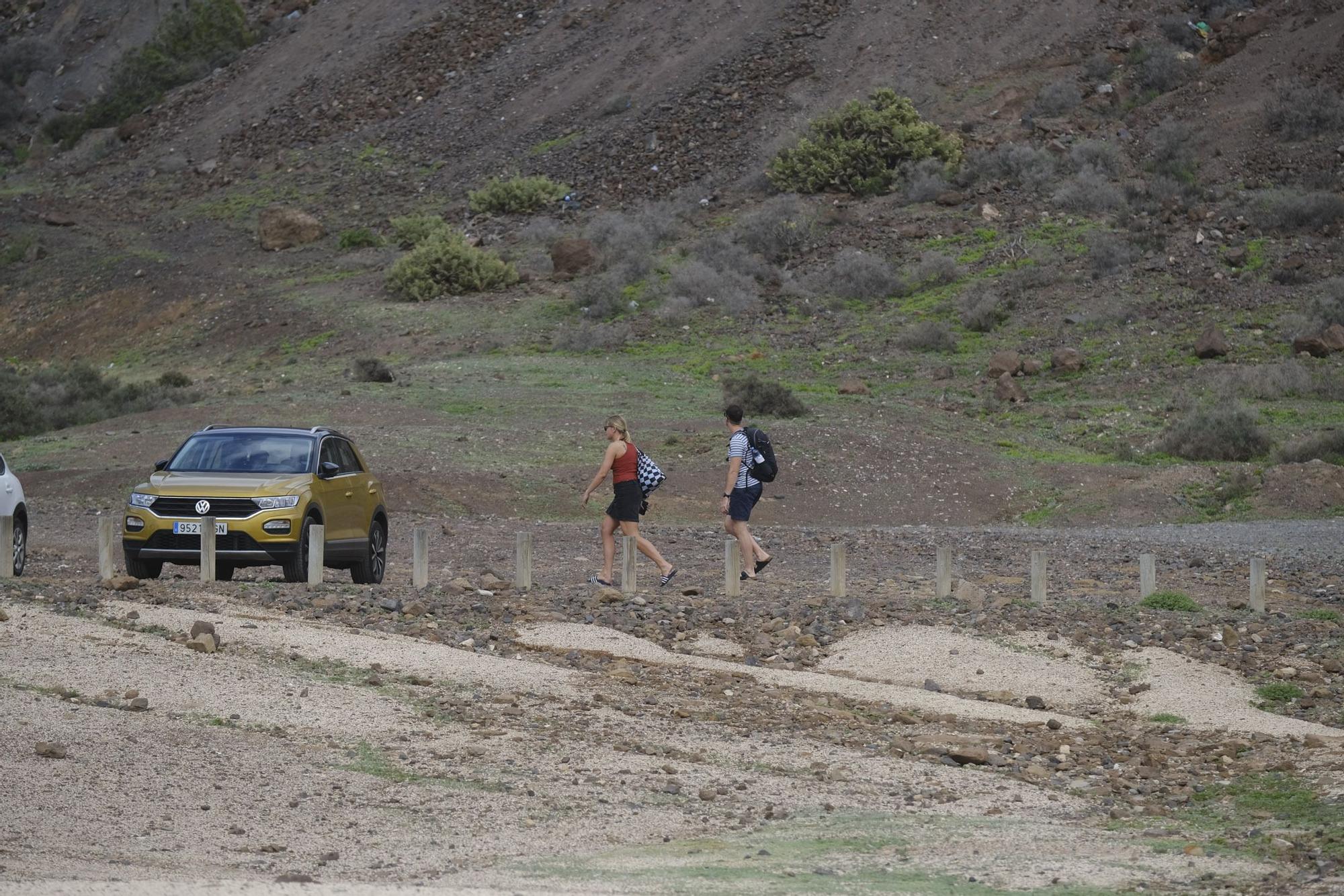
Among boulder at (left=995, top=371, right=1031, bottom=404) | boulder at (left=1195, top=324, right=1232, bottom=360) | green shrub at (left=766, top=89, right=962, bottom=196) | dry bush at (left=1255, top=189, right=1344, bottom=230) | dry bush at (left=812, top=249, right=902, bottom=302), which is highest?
green shrub at (left=766, top=89, right=962, bottom=196)

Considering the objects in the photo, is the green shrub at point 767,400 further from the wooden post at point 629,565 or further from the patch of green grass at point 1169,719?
the patch of green grass at point 1169,719

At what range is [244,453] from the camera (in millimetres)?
16906

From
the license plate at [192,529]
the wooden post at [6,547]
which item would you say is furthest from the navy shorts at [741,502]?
the wooden post at [6,547]

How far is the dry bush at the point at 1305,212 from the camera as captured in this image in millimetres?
43844

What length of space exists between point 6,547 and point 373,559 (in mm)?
3548

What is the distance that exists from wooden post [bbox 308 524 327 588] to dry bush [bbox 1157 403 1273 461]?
64.7 ft

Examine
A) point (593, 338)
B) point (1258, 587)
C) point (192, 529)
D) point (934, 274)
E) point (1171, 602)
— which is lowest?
point (1171, 602)

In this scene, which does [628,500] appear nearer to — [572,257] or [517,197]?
[572,257]

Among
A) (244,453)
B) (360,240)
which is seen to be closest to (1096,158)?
(360,240)

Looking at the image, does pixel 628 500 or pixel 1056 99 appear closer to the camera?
pixel 628 500

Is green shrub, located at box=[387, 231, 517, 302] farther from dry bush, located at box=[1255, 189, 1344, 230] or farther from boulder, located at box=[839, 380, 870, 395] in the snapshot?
dry bush, located at box=[1255, 189, 1344, 230]

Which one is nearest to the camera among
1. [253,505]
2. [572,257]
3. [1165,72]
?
[253,505]

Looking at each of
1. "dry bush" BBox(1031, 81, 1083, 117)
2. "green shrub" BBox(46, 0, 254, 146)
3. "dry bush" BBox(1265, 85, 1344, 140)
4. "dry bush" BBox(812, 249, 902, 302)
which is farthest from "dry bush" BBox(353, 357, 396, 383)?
"green shrub" BBox(46, 0, 254, 146)

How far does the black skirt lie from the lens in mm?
16672
